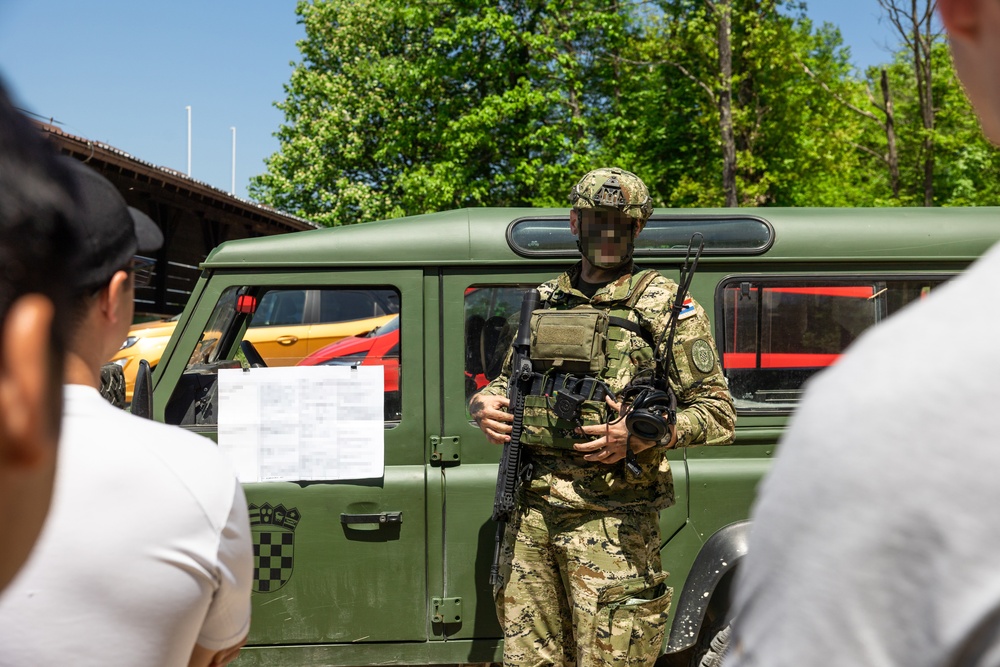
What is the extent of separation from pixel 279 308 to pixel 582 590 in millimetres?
1704

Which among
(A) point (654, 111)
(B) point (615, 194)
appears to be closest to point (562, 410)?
(B) point (615, 194)

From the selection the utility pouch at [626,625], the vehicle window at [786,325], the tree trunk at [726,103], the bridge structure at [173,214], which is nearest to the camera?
the utility pouch at [626,625]

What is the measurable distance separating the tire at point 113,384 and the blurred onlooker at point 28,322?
9.82 ft

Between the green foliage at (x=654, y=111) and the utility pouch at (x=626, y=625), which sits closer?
the utility pouch at (x=626, y=625)

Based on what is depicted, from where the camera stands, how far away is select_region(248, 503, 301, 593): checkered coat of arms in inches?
125

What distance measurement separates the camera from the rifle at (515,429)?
2.81m

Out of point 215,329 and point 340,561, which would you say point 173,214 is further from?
point 340,561

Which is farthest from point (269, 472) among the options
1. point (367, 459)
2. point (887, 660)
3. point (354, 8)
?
point (354, 8)

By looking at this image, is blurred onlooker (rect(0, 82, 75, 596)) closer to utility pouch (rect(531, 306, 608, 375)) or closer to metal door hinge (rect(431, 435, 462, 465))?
utility pouch (rect(531, 306, 608, 375))

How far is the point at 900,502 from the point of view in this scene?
1.79 feet

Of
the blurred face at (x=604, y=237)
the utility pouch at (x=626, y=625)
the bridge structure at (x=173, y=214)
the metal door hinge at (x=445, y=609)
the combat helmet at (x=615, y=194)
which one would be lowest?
the metal door hinge at (x=445, y=609)

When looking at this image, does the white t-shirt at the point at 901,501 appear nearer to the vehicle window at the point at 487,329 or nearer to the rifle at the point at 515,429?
the rifle at the point at 515,429

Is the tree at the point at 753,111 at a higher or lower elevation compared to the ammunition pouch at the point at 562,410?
higher

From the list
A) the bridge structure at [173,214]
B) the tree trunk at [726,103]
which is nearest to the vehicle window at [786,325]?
the bridge structure at [173,214]
